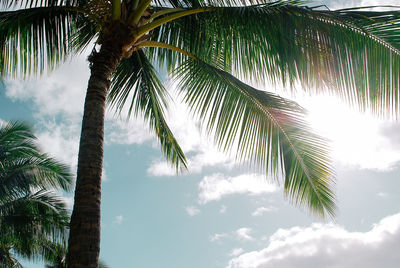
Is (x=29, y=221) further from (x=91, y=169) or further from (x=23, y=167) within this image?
(x=91, y=169)

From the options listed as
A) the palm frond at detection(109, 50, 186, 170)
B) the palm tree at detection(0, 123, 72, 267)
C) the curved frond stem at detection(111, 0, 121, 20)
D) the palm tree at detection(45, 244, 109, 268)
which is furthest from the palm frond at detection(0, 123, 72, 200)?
the curved frond stem at detection(111, 0, 121, 20)

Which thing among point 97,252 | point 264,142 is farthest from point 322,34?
point 97,252

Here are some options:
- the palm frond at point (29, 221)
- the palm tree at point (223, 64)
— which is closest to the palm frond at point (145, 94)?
the palm tree at point (223, 64)

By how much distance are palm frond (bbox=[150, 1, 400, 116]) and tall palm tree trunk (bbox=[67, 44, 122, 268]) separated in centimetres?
158

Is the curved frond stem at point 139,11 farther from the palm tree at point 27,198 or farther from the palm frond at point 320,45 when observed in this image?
the palm tree at point 27,198

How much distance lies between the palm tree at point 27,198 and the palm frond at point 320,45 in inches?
289

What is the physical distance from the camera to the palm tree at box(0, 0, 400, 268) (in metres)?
3.77

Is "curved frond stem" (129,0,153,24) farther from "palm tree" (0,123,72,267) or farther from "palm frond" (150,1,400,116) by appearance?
"palm tree" (0,123,72,267)

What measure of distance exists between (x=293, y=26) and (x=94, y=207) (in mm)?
2850

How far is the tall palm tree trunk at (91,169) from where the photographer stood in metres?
2.68

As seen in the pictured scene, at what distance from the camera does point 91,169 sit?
3094 millimetres

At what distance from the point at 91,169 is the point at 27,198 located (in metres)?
8.75

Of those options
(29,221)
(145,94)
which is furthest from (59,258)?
(145,94)

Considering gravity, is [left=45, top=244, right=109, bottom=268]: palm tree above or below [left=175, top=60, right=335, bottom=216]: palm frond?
below
